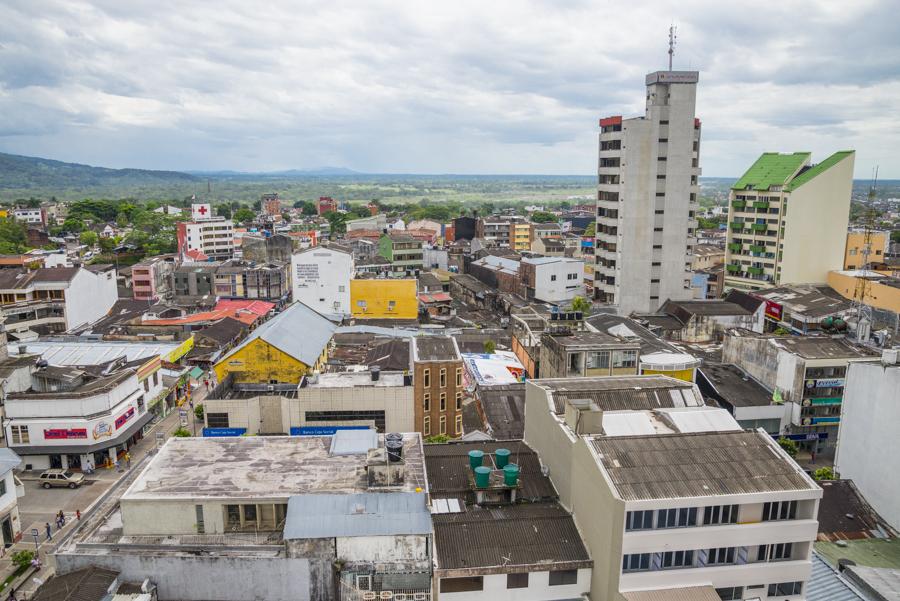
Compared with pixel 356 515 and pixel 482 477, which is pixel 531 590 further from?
pixel 356 515

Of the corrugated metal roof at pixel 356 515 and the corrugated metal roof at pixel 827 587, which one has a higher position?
the corrugated metal roof at pixel 356 515

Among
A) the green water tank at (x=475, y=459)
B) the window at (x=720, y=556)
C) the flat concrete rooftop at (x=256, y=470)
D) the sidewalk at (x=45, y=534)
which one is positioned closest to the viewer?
the window at (x=720, y=556)

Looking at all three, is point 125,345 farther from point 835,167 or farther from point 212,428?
point 835,167

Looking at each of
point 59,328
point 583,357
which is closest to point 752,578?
point 583,357

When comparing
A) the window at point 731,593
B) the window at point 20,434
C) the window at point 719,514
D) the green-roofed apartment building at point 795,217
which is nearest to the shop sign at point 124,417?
the window at point 20,434

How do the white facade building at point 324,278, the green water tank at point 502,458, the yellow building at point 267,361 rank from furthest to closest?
the white facade building at point 324,278 < the yellow building at point 267,361 < the green water tank at point 502,458

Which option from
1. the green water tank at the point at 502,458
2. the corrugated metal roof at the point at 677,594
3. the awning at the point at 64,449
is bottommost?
the awning at the point at 64,449

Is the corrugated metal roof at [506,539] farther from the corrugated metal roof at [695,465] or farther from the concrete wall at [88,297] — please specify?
the concrete wall at [88,297]
